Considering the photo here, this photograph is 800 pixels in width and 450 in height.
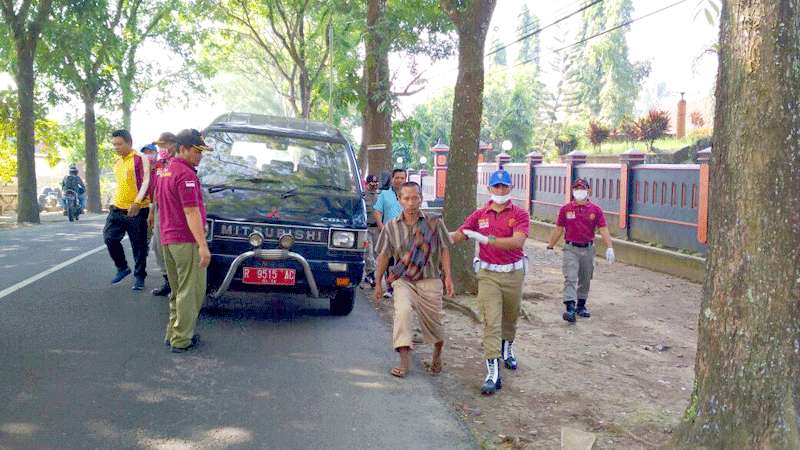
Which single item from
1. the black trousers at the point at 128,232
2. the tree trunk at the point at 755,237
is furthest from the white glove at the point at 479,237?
the black trousers at the point at 128,232

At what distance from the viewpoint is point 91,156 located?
108 feet

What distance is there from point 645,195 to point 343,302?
905 cm

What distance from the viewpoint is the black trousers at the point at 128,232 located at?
940 cm

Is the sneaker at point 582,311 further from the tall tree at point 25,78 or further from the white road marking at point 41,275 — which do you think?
the tall tree at point 25,78

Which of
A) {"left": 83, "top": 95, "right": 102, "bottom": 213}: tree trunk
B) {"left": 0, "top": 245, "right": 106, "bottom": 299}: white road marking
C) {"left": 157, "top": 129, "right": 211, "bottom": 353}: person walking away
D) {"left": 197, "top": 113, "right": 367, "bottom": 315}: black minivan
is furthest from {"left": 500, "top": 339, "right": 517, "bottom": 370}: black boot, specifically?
{"left": 83, "top": 95, "right": 102, "bottom": 213}: tree trunk

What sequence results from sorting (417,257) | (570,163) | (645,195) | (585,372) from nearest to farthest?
(417,257) → (585,372) → (645,195) → (570,163)

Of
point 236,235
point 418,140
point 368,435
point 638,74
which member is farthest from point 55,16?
point 638,74

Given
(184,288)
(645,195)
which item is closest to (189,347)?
(184,288)

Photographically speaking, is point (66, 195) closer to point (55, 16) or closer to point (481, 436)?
point (55, 16)

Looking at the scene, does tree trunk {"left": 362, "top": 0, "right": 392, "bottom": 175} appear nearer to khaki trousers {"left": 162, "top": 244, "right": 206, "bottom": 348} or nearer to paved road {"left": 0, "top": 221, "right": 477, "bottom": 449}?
paved road {"left": 0, "top": 221, "right": 477, "bottom": 449}

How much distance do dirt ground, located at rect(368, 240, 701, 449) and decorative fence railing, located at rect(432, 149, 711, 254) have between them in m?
2.19

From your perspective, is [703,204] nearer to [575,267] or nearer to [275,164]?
[575,267]

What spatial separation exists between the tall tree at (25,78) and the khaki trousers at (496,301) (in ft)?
62.1

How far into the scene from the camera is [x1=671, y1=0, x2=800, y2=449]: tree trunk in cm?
409
